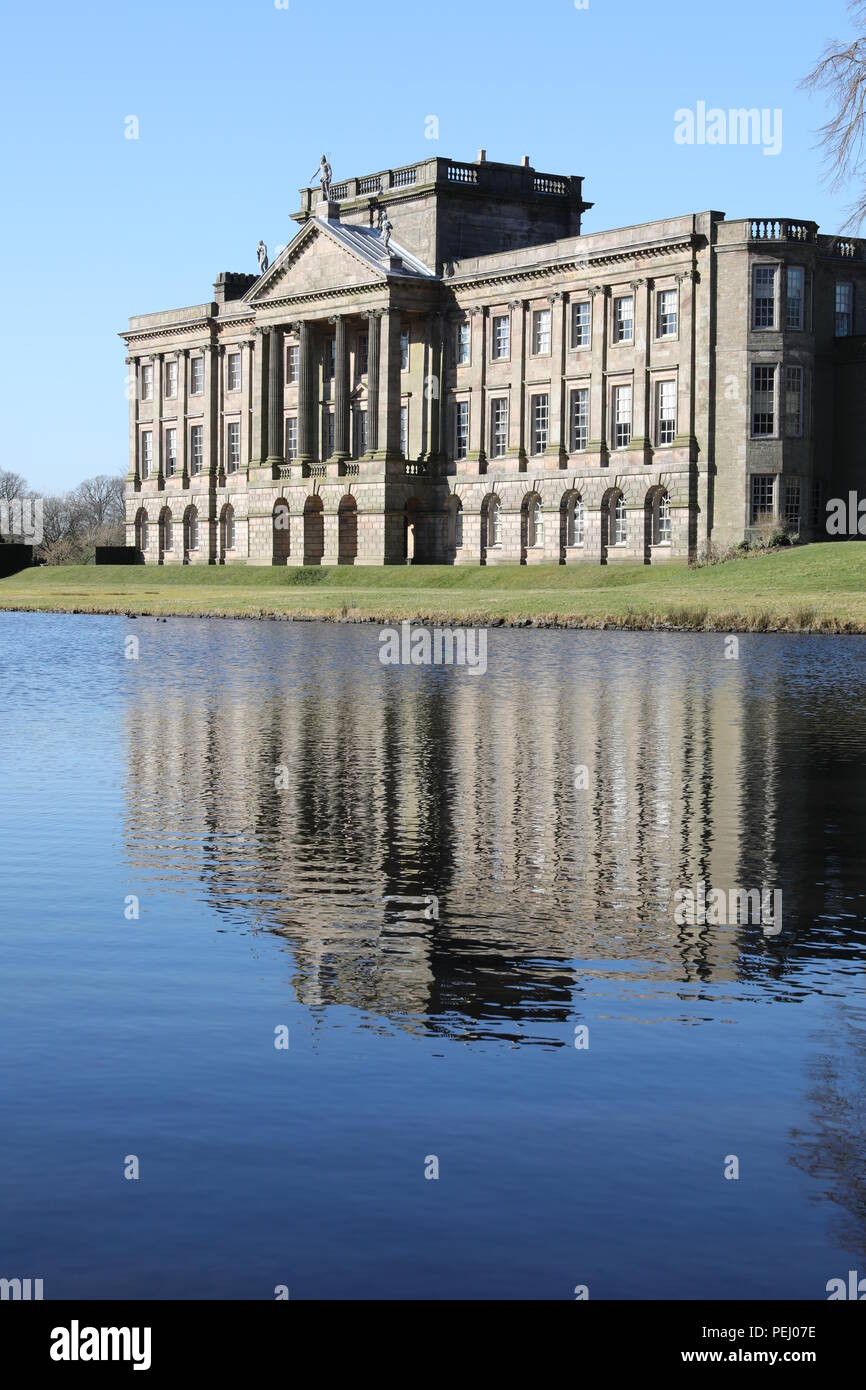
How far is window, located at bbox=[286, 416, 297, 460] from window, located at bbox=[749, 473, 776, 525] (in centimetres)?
3975

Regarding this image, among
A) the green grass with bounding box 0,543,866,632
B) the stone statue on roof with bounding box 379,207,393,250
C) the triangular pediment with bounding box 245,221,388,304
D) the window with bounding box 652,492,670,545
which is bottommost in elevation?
the green grass with bounding box 0,543,866,632

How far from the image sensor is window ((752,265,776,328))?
9031 cm

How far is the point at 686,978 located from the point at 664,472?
84.5 meters

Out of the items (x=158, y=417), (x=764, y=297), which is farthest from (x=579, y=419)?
(x=158, y=417)

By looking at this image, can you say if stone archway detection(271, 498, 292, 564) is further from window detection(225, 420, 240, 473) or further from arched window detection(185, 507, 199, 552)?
arched window detection(185, 507, 199, 552)

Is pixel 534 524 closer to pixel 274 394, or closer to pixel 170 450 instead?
pixel 274 394

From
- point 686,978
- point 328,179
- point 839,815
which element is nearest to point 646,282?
point 328,179

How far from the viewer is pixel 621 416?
3944 inches

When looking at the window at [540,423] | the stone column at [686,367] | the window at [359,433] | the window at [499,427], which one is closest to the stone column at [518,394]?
the window at [540,423]

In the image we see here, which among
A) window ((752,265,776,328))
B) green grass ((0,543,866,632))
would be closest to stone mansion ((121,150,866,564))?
window ((752,265,776,328))

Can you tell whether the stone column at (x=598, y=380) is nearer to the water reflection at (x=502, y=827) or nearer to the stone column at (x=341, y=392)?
the stone column at (x=341, y=392)

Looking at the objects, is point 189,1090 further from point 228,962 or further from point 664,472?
point 664,472

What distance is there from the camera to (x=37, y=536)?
609 feet

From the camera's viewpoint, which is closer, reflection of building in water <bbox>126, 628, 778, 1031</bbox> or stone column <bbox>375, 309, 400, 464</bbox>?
reflection of building in water <bbox>126, 628, 778, 1031</bbox>
